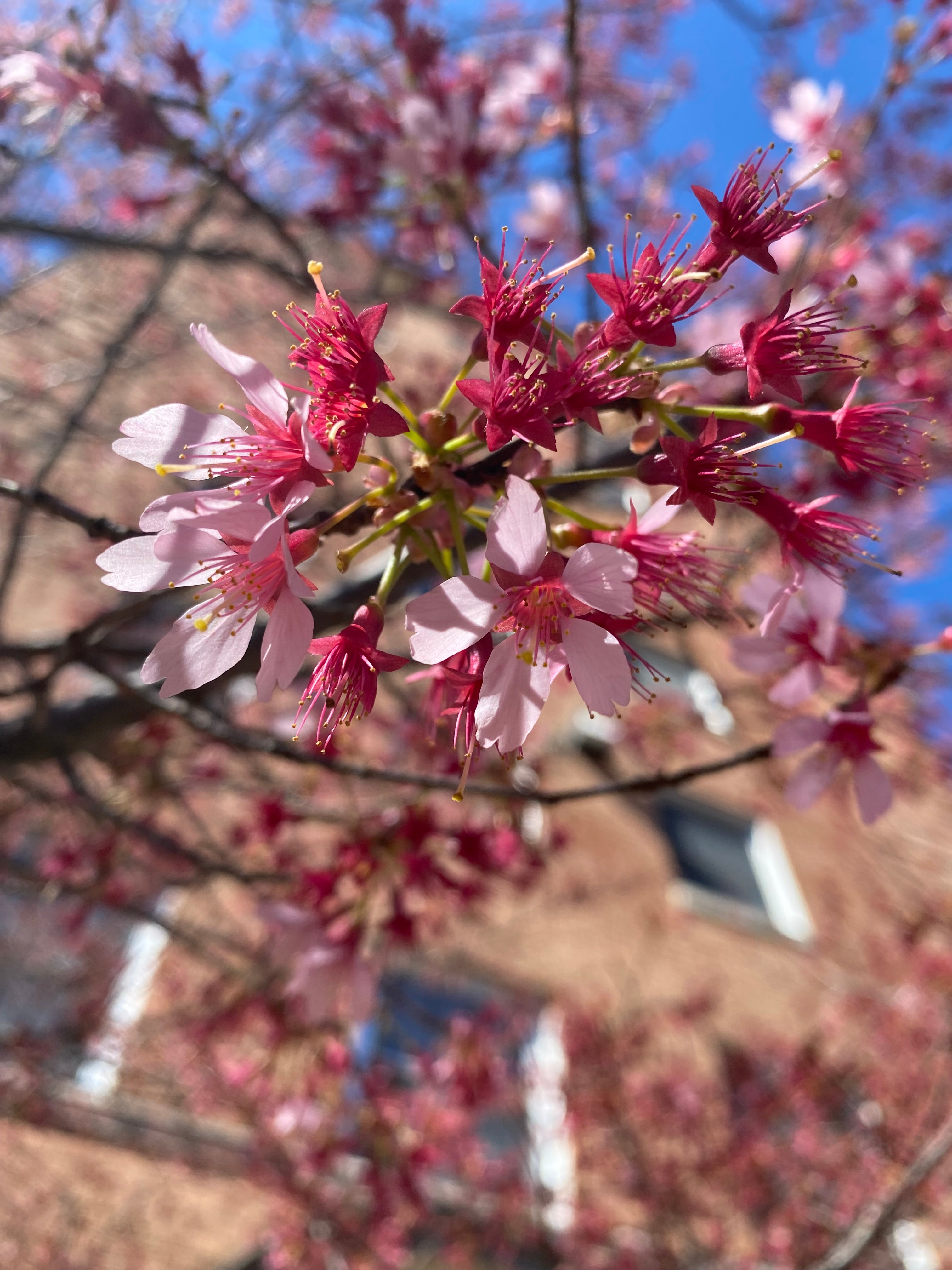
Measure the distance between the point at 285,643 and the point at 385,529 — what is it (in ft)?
0.57

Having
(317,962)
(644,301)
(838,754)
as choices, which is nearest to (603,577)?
(644,301)

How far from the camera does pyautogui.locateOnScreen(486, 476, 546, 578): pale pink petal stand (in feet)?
2.56

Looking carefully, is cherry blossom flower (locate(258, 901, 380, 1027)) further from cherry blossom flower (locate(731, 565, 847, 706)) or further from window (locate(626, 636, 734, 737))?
window (locate(626, 636, 734, 737))

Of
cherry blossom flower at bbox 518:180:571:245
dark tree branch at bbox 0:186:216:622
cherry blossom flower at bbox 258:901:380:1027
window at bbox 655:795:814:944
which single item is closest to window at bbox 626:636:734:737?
window at bbox 655:795:814:944

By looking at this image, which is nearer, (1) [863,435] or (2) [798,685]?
(1) [863,435]

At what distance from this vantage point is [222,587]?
0.95m

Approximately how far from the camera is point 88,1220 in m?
3.15

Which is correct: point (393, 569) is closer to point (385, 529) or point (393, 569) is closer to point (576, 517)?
point (385, 529)

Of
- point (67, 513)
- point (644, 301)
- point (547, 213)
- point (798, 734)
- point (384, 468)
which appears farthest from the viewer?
point (547, 213)

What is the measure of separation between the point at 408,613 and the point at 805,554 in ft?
1.75

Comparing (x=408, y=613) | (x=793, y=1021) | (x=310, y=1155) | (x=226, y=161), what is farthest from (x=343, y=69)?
(x=793, y=1021)

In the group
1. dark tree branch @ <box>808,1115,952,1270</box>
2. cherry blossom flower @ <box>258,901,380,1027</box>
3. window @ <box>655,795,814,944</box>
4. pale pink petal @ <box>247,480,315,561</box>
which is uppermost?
pale pink petal @ <box>247,480,315,561</box>

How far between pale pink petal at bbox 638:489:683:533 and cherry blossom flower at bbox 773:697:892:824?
46cm

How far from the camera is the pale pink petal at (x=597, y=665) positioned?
0.83 metres
